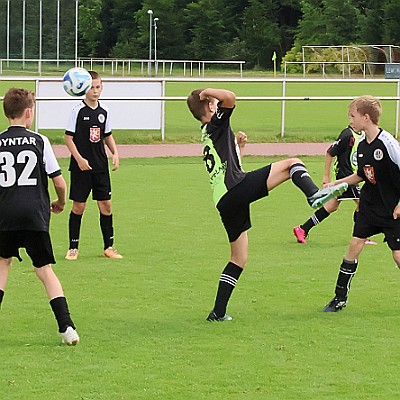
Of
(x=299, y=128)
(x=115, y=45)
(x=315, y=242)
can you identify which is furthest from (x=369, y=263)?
(x=115, y=45)

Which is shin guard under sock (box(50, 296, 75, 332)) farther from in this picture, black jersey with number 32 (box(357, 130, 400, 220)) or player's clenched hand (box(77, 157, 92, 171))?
player's clenched hand (box(77, 157, 92, 171))

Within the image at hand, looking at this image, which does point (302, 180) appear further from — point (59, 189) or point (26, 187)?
point (26, 187)

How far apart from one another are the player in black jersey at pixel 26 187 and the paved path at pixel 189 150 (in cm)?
1332

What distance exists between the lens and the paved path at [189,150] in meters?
20.5

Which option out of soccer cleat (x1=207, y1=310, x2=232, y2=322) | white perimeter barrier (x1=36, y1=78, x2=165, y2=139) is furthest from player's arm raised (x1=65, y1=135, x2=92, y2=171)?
white perimeter barrier (x1=36, y1=78, x2=165, y2=139)

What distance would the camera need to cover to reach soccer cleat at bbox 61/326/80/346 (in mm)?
6527

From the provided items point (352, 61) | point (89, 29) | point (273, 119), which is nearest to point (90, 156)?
point (273, 119)

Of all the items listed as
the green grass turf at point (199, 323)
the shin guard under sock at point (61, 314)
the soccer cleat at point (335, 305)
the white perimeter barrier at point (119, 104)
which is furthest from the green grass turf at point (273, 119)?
the shin guard under sock at point (61, 314)

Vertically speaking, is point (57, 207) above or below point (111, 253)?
above

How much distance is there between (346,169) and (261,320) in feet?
12.9

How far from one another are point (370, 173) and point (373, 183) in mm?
92

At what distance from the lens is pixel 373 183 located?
7.38 m

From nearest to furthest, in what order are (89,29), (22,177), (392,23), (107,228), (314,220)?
(22,177) → (107,228) → (314,220) → (392,23) → (89,29)

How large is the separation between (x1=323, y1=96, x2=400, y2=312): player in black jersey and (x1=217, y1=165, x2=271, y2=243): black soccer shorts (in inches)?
27.4
